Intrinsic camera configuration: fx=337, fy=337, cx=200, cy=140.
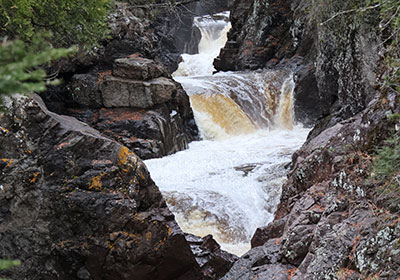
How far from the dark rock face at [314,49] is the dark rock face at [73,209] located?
3174mm

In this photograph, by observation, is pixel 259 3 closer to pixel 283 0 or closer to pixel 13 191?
pixel 283 0

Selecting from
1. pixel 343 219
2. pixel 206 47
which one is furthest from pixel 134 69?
pixel 206 47

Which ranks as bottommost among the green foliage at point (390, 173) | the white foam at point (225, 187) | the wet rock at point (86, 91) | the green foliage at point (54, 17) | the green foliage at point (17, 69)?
the white foam at point (225, 187)

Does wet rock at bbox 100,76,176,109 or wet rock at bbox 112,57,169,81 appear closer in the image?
wet rock at bbox 100,76,176,109

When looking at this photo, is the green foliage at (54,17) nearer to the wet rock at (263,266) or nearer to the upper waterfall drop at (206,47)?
the wet rock at (263,266)

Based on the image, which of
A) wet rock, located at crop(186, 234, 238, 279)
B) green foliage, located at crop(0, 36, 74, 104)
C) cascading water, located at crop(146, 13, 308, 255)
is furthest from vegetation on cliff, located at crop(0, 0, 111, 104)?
wet rock, located at crop(186, 234, 238, 279)

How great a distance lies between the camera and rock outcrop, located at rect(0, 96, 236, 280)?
3.85 metres

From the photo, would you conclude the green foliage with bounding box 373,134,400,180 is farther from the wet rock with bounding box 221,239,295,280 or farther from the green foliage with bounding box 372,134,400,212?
the wet rock with bounding box 221,239,295,280

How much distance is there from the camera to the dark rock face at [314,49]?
6.29 m

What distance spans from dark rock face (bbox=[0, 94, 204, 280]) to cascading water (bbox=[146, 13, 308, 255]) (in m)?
2.12

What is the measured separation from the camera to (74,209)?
4145mm

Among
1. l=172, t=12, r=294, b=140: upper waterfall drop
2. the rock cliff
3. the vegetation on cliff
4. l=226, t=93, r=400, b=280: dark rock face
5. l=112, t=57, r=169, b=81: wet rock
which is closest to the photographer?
l=226, t=93, r=400, b=280: dark rock face

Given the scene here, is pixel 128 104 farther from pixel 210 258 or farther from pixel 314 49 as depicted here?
pixel 314 49

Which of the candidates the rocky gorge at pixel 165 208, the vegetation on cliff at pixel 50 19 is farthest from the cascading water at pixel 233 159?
the vegetation on cliff at pixel 50 19
